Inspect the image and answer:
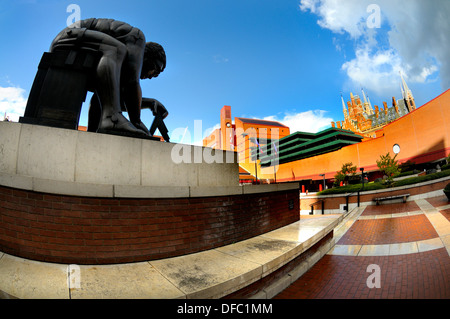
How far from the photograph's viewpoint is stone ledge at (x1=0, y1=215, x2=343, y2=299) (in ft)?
6.99

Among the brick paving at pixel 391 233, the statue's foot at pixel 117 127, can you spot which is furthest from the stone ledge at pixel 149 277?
the brick paving at pixel 391 233

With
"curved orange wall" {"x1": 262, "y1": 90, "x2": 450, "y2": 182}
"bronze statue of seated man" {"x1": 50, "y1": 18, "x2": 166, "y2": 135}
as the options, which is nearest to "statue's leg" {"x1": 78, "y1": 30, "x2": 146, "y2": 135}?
"bronze statue of seated man" {"x1": 50, "y1": 18, "x2": 166, "y2": 135}

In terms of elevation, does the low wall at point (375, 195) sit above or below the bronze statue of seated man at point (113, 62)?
below

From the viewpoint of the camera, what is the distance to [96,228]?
108 inches

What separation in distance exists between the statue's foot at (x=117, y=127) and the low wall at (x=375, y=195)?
58.8 feet

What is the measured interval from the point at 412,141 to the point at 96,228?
139ft

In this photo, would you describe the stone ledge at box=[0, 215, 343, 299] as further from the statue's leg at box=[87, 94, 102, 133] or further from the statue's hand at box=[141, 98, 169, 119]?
the statue's hand at box=[141, 98, 169, 119]

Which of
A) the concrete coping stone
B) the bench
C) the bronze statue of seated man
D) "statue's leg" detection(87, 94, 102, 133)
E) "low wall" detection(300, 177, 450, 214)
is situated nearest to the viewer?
the concrete coping stone

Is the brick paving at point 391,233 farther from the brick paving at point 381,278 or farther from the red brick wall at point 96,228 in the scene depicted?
the red brick wall at point 96,228

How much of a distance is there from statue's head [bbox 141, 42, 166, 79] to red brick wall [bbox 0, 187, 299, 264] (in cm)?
369

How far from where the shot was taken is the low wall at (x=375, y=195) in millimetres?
13781
